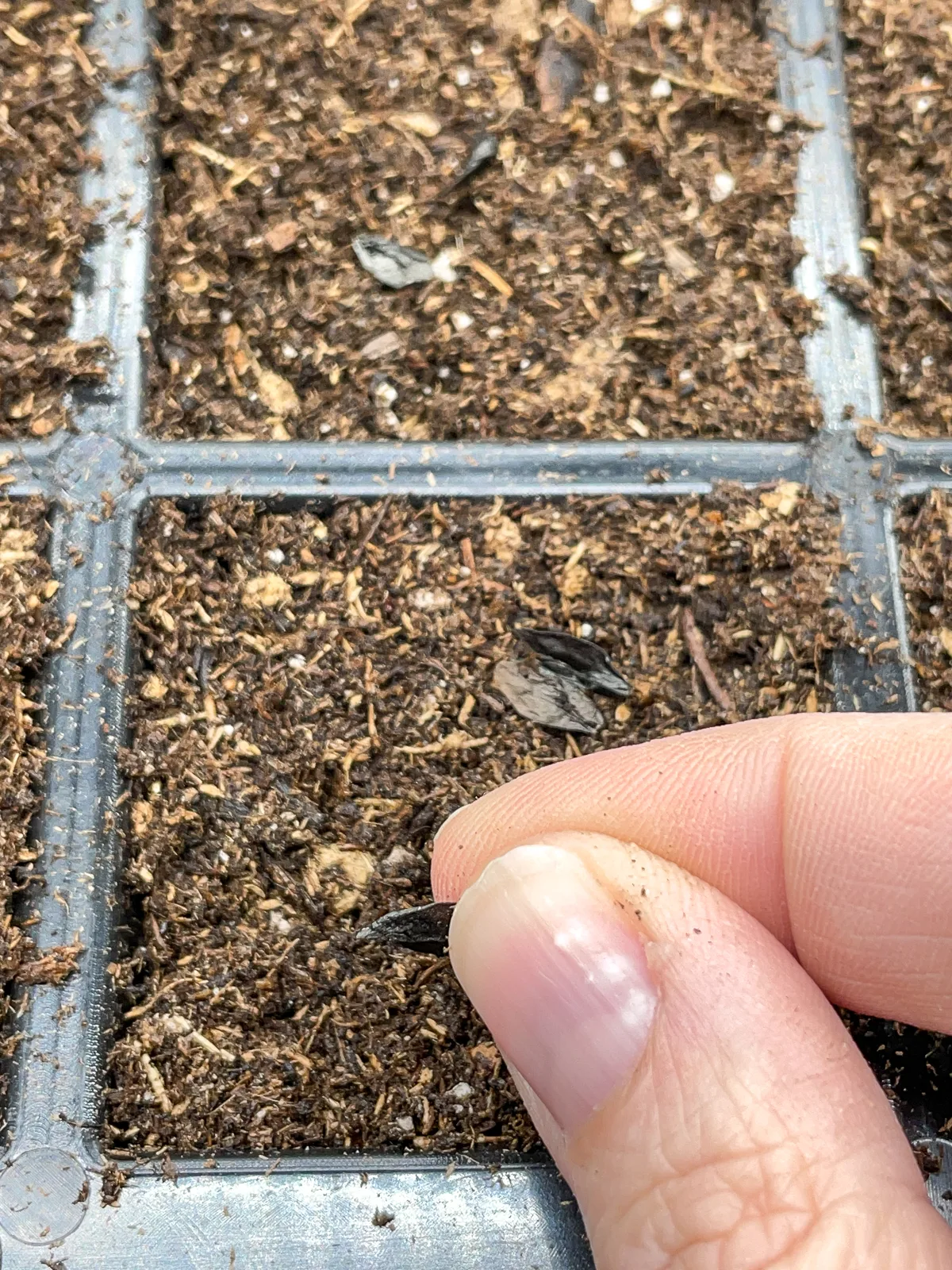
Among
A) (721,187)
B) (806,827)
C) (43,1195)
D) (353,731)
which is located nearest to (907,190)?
(721,187)

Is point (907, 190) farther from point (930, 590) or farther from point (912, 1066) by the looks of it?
point (912, 1066)

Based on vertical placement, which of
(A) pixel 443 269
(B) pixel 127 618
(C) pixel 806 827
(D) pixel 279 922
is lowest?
(D) pixel 279 922

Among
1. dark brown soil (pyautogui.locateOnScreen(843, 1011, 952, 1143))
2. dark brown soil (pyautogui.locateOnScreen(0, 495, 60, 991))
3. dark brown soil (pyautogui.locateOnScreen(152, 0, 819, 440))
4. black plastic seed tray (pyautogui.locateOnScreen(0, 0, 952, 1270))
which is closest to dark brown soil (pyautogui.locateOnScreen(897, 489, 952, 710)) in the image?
black plastic seed tray (pyautogui.locateOnScreen(0, 0, 952, 1270))

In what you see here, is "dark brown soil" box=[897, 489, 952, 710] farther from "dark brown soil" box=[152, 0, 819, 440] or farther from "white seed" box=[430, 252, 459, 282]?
"white seed" box=[430, 252, 459, 282]

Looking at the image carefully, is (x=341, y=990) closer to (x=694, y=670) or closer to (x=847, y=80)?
(x=694, y=670)

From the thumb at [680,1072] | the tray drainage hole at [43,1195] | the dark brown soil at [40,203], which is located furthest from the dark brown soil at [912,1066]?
the dark brown soil at [40,203]

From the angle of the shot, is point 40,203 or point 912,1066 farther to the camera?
point 40,203

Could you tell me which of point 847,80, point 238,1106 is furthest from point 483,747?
point 847,80
